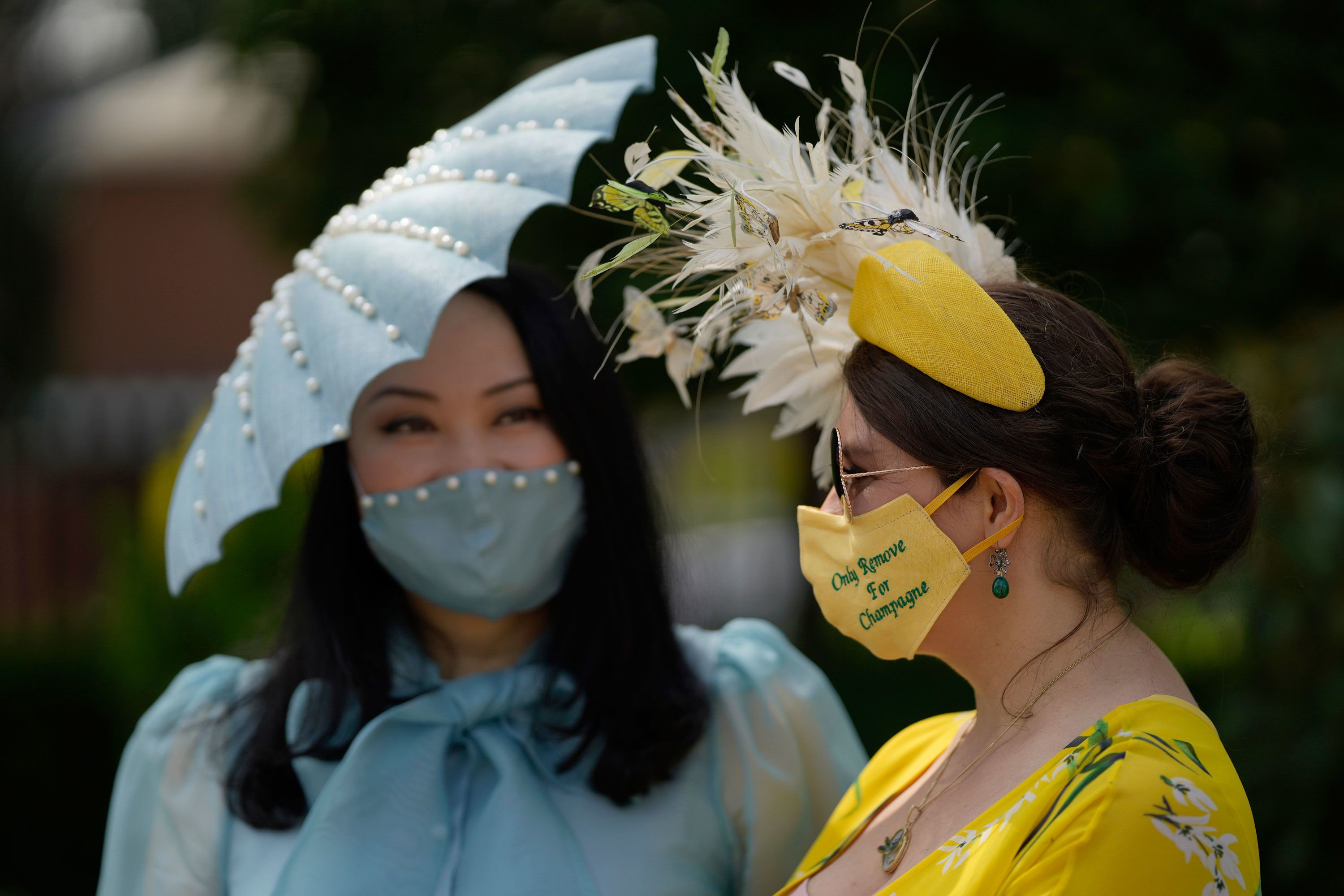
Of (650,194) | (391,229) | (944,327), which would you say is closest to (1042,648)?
(944,327)

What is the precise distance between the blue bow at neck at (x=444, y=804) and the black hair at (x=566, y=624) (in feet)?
0.20

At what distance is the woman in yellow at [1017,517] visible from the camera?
Result: 176 centimetres

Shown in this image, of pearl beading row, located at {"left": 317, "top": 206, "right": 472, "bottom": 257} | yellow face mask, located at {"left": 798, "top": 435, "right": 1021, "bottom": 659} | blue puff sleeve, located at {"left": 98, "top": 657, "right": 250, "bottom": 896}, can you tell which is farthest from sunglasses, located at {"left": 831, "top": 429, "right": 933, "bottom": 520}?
blue puff sleeve, located at {"left": 98, "top": 657, "right": 250, "bottom": 896}

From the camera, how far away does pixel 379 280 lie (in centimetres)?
225

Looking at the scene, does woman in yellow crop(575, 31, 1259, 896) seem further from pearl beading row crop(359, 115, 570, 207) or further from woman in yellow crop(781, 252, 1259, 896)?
pearl beading row crop(359, 115, 570, 207)

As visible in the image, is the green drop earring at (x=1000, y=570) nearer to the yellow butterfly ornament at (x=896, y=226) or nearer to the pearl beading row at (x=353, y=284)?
the yellow butterfly ornament at (x=896, y=226)

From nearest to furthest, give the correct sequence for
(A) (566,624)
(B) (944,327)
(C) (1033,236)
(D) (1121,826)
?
(D) (1121,826) → (B) (944,327) → (A) (566,624) → (C) (1033,236)

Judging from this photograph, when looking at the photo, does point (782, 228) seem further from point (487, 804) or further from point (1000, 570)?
point (487, 804)

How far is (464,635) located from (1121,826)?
148 centimetres

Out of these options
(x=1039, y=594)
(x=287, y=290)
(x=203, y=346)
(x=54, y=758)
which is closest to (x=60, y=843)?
(x=54, y=758)

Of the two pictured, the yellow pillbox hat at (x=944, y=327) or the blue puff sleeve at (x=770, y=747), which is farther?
the blue puff sleeve at (x=770, y=747)

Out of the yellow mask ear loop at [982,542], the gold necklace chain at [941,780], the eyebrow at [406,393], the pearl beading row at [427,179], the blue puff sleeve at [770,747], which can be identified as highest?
Result: the pearl beading row at [427,179]

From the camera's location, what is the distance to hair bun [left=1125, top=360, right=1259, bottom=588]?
1793mm

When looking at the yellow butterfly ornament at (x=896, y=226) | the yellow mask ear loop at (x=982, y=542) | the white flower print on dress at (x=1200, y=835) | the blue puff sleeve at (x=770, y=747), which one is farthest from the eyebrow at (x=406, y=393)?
the white flower print on dress at (x=1200, y=835)
